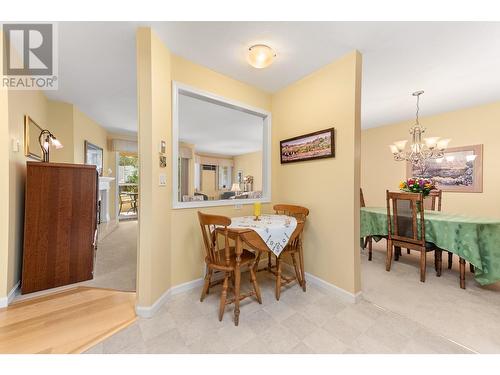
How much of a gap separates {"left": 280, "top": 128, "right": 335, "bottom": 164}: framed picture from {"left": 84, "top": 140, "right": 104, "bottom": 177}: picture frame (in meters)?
3.87

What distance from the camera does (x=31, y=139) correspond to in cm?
238

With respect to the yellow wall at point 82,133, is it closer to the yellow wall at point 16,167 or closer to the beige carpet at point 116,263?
the yellow wall at point 16,167

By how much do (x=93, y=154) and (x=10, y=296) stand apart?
3.40 metres

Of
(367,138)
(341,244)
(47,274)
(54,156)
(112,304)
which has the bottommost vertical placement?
(112,304)

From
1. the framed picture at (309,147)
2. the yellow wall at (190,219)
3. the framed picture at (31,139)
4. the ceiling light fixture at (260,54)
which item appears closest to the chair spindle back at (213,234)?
the yellow wall at (190,219)

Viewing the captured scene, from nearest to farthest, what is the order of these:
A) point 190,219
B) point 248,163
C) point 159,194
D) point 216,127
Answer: point 159,194 → point 190,219 → point 216,127 → point 248,163

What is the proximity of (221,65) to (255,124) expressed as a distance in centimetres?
245

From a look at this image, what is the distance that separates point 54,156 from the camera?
3275 mm

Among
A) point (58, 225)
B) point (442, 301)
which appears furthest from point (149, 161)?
point (442, 301)

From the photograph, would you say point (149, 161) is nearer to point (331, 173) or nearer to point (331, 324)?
point (331, 173)

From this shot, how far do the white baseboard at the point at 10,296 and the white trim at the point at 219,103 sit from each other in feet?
5.18
